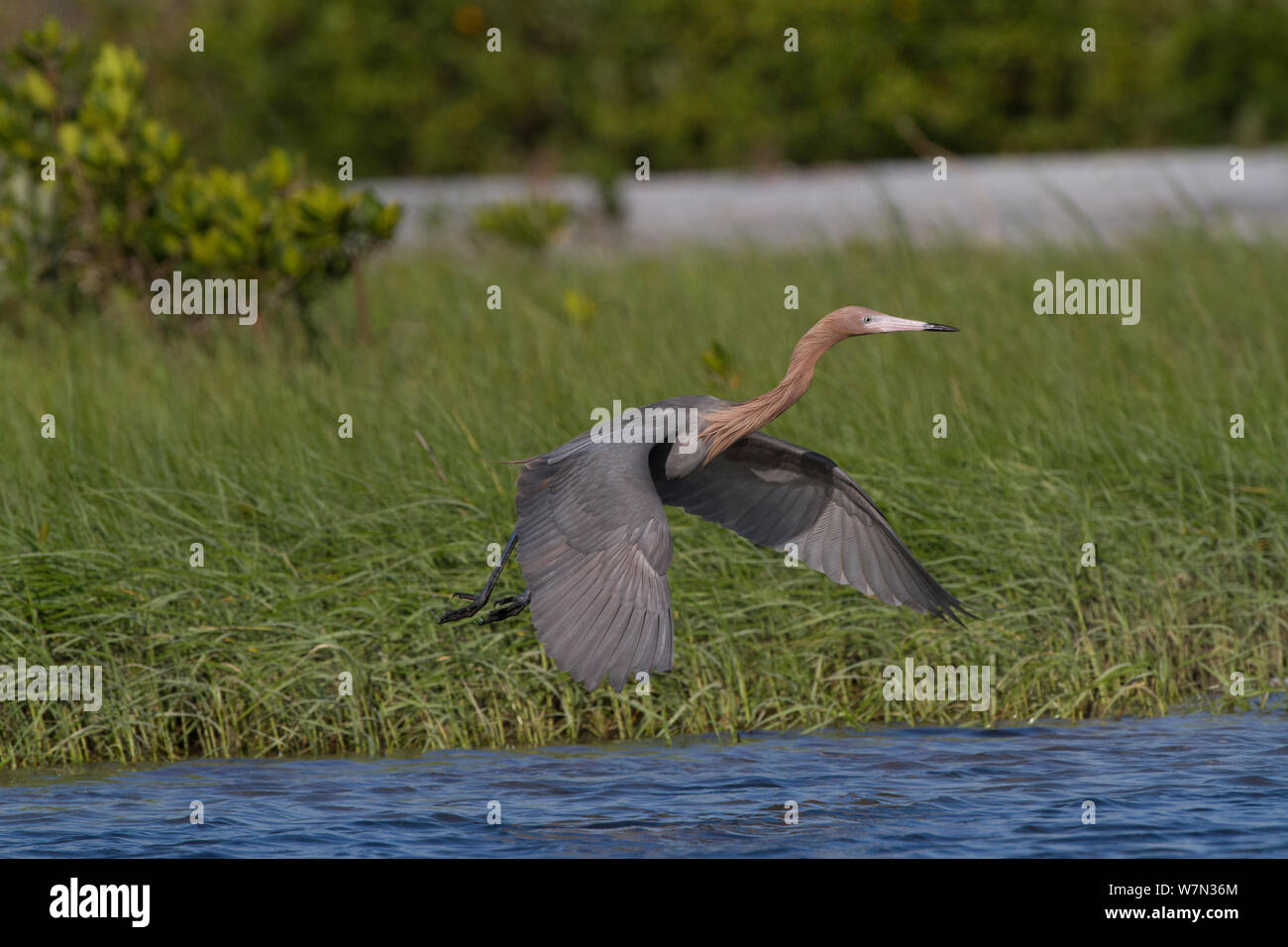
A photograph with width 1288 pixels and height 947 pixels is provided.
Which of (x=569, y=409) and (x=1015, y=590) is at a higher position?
(x=569, y=409)

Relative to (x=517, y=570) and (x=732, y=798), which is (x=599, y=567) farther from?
(x=517, y=570)

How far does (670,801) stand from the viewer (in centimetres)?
588

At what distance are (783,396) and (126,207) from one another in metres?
6.22

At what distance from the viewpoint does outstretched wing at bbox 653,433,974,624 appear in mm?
5812

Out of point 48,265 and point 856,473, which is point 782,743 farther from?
point 48,265

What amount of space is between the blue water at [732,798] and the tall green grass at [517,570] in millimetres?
201

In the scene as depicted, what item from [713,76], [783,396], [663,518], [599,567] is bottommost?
[599,567]

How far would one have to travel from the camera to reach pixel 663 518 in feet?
16.5

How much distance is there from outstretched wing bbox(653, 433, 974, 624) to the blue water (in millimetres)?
687

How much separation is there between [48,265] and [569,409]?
4.37 metres

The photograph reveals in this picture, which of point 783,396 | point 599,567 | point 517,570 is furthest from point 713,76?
point 599,567

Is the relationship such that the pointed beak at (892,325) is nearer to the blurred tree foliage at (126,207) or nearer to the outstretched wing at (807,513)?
the outstretched wing at (807,513)

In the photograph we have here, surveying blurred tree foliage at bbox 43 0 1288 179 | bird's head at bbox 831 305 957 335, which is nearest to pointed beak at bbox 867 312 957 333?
bird's head at bbox 831 305 957 335

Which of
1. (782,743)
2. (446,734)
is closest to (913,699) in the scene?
(782,743)
